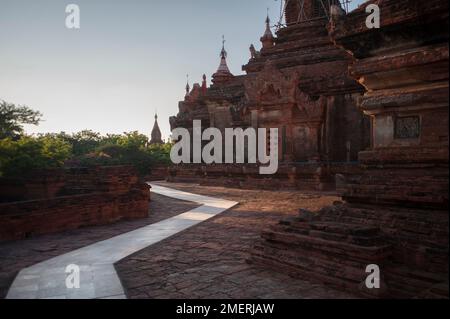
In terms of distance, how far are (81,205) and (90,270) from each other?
12.1ft

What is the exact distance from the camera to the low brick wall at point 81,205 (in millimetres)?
7000

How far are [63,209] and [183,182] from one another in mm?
13555

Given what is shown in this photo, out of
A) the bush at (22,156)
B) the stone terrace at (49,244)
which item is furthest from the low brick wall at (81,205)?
the bush at (22,156)

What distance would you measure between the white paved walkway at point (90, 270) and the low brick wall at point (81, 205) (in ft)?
4.45

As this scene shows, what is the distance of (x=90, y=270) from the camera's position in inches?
193

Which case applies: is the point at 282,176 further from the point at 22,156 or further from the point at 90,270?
the point at 90,270

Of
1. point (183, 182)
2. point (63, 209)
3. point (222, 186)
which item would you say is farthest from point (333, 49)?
point (63, 209)

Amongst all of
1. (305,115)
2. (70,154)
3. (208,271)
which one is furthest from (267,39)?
(208,271)

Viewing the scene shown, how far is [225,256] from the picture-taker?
17.8 ft

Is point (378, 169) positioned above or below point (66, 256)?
above

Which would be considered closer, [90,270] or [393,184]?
[393,184]

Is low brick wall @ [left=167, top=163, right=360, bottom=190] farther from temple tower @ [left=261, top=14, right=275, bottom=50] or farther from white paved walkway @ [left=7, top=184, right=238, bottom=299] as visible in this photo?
temple tower @ [left=261, top=14, right=275, bottom=50]

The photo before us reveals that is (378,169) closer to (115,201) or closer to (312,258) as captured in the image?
(312,258)

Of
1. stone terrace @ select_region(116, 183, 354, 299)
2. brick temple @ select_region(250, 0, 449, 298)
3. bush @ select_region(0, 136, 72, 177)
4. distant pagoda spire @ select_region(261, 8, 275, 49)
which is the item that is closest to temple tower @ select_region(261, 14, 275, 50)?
distant pagoda spire @ select_region(261, 8, 275, 49)
